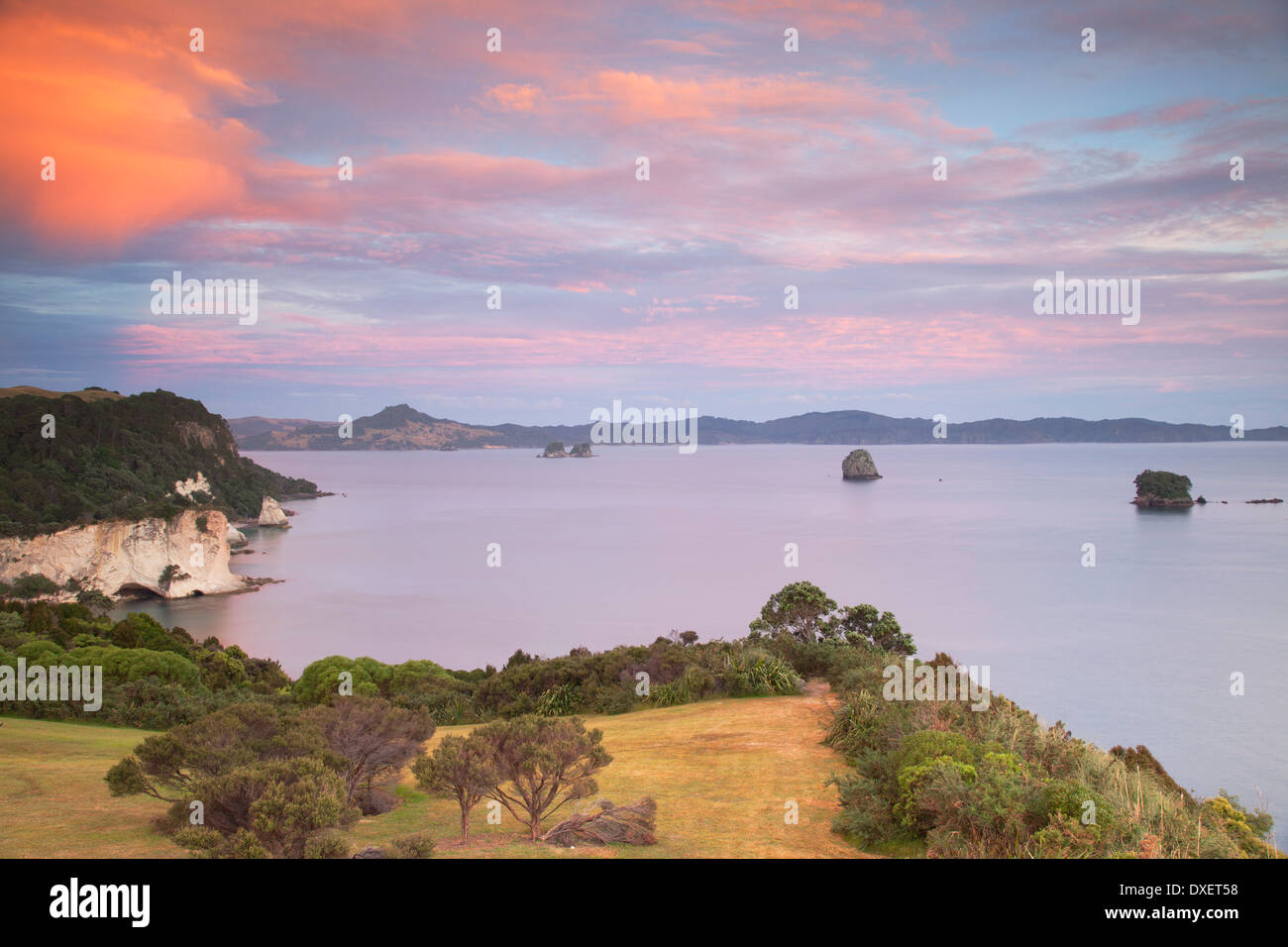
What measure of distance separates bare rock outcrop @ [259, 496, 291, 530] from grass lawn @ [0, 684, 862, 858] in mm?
84221

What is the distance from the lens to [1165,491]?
297 ft

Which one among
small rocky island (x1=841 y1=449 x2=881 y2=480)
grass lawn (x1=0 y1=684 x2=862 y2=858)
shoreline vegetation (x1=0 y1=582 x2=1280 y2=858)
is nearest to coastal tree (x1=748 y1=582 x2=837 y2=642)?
shoreline vegetation (x1=0 y1=582 x2=1280 y2=858)

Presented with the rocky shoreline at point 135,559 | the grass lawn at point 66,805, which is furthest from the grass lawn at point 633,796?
the rocky shoreline at point 135,559

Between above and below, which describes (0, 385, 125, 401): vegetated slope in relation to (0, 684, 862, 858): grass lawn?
above

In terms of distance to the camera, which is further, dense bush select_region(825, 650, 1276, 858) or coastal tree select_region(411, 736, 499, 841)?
coastal tree select_region(411, 736, 499, 841)

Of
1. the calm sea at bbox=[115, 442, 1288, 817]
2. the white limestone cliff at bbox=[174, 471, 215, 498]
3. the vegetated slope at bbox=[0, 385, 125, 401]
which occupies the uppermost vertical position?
the vegetated slope at bbox=[0, 385, 125, 401]

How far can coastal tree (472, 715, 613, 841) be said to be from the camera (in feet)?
26.2

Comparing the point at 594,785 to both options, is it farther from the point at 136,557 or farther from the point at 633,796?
the point at 136,557

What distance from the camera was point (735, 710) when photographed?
49.7 feet

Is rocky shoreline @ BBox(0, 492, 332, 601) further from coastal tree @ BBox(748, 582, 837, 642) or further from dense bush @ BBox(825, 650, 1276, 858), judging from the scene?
dense bush @ BBox(825, 650, 1276, 858)

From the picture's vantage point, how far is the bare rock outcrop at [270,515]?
3649 inches

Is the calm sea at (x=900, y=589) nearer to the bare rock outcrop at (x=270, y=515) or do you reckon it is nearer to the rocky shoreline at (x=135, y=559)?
the rocky shoreline at (x=135, y=559)

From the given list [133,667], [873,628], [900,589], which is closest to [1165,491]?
[900,589]
